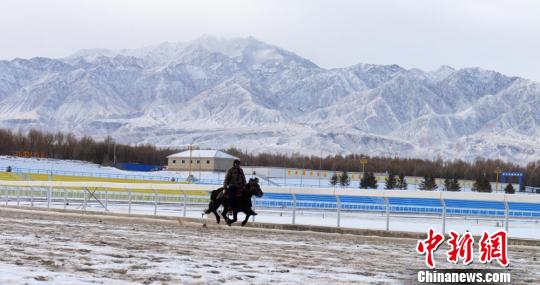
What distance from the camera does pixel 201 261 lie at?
13023 millimetres

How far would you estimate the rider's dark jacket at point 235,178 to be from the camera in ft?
72.9

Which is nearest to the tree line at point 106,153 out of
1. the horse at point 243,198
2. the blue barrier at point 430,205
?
the blue barrier at point 430,205

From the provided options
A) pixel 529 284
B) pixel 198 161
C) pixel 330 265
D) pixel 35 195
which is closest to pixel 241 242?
pixel 330 265

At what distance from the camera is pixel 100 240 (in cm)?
1677

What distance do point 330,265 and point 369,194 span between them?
40.2 ft

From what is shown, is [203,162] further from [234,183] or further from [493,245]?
[493,245]

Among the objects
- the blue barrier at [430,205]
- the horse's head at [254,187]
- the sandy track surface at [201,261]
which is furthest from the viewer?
the blue barrier at [430,205]

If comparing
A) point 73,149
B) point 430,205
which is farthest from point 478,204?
point 73,149

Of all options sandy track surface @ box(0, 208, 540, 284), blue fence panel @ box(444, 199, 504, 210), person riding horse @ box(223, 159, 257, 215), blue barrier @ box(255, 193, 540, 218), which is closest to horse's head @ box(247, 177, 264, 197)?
person riding horse @ box(223, 159, 257, 215)

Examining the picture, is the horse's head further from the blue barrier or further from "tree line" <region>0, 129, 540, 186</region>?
"tree line" <region>0, 129, 540, 186</region>

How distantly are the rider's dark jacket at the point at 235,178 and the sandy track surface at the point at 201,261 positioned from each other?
2694 mm

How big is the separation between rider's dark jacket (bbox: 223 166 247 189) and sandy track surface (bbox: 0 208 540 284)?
2.69 metres

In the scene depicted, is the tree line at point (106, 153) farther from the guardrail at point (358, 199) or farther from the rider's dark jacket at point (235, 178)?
the rider's dark jacket at point (235, 178)

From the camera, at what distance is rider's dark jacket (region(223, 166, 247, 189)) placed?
2222 centimetres
